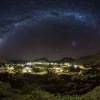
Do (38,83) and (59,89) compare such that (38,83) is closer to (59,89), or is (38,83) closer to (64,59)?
Result: (59,89)

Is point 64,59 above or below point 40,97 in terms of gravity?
above

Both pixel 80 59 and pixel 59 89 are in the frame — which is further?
pixel 80 59

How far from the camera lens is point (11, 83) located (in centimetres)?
2395

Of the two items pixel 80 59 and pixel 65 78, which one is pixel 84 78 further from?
pixel 80 59

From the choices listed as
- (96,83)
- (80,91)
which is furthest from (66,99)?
(96,83)

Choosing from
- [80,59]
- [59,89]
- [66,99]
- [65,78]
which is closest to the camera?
[66,99]

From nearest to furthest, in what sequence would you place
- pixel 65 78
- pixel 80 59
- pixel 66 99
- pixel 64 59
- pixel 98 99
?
pixel 98 99
pixel 66 99
pixel 65 78
pixel 80 59
pixel 64 59

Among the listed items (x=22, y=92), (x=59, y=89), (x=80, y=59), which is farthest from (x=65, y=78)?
(x=80, y=59)

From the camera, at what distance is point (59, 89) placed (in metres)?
21.9

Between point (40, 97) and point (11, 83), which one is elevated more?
point (11, 83)

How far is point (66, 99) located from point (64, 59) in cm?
3694

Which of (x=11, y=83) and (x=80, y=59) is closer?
(x=11, y=83)

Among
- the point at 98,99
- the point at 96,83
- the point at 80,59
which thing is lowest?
the point at 98,99

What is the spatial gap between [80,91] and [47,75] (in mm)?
9536
